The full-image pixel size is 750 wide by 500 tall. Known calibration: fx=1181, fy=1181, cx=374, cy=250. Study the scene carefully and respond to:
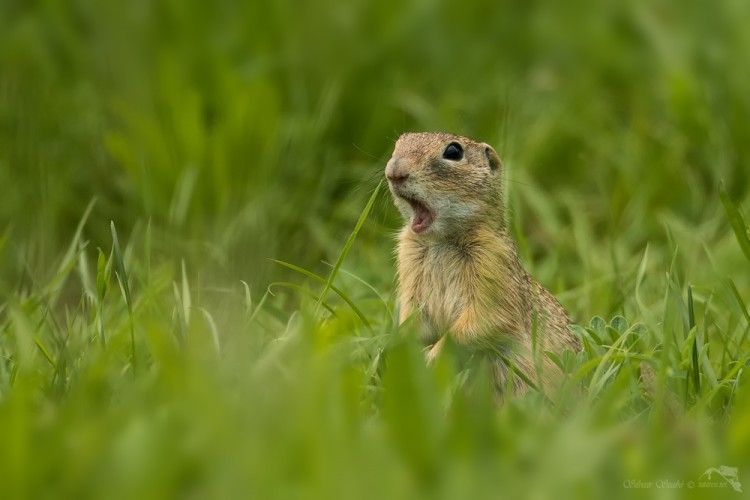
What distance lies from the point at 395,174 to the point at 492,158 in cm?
61

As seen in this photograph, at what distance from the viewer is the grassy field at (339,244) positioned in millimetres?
2199

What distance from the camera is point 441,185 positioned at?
409 cm

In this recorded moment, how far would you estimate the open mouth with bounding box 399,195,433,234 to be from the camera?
4.04 m

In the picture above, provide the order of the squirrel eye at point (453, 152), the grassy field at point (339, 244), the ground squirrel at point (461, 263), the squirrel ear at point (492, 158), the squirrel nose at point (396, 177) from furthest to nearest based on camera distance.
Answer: the squirrel ear at point (492, 158) < the squirrel eye at point (453, 152) < the squirrel nose at point (396, 177) < the ground squirrel at point (461, 263) < the grassy field at point (339, 244)

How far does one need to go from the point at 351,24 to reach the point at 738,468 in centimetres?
469

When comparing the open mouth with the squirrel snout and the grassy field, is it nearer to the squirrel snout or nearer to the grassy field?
the squirrel snout

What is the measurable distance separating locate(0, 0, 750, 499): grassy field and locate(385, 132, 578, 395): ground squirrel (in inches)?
6.3

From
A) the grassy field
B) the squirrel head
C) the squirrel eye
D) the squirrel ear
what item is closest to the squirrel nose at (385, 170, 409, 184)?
the squirrel head

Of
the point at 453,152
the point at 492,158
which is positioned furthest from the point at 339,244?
the point at 453,152

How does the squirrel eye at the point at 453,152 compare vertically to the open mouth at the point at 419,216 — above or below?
above

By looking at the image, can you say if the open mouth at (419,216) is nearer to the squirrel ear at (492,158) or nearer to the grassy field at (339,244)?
the grassy field at (339,244)

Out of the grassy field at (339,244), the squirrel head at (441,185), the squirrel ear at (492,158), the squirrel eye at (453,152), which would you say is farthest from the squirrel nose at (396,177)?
the squirrel ear at (492,158)

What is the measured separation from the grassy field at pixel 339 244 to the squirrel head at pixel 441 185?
0.20m

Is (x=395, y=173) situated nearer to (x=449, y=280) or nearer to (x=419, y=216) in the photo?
(x=419, y=216)
